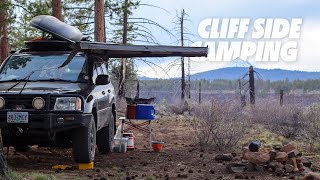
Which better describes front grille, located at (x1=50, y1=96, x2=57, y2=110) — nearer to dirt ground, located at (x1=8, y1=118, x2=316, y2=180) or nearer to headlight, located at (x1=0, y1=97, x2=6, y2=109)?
headlight, located at (x1=0, y1=97, x2=6, y2=109)

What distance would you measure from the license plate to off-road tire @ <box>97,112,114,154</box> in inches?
114

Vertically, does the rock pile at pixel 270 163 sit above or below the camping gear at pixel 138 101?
below

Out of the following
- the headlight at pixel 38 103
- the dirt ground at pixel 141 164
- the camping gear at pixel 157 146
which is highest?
the headlight at pixel 38 103

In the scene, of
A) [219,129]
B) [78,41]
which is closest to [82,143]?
[78,41]

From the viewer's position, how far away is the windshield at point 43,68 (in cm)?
930

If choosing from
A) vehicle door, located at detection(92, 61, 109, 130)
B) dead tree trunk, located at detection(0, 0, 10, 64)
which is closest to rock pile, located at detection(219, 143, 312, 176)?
vehicle door, located at detection(92, 61, 109, 130)

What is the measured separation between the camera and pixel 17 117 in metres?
8.10

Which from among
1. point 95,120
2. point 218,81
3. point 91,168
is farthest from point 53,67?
point 218,81

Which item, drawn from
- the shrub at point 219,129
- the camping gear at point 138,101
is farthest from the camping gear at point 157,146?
the shrub at point 219,129

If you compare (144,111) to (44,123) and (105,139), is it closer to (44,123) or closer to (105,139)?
(105,139)

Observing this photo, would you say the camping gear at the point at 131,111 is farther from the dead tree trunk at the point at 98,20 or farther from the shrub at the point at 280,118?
the shrub at the point at 280,118

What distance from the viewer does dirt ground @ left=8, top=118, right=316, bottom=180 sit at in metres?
8.32

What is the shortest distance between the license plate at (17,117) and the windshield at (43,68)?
3.85ft

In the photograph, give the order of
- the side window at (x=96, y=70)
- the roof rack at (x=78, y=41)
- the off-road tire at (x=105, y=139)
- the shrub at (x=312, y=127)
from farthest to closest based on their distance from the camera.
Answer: the shrub at (x=312, y=127) → the off-road tire at (x=105, y=139) → the side window at (x=96, y=70) → the roof rack at (x=78, y=41)
